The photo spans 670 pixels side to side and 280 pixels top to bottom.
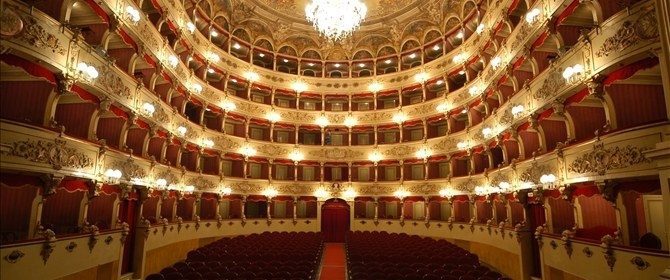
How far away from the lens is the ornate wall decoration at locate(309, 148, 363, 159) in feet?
98.8

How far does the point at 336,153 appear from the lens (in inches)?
1190

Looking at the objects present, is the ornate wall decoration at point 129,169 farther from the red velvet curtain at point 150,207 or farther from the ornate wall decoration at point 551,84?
the ornate wall decoration at point 551,84

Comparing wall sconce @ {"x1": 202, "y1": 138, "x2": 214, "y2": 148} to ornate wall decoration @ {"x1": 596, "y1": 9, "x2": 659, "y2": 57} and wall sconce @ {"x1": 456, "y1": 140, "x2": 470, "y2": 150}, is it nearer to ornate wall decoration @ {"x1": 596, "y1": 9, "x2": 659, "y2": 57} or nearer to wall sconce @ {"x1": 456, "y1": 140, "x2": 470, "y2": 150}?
wall sconce @ {"x1": 456, "y1": 140, "x2": 470, "y2": 150}

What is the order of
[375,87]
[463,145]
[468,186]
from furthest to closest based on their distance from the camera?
[375,87] → [463,145] → [468,186]

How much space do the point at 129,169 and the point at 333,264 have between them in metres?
10.1

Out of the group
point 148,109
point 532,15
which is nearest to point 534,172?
point 532,15

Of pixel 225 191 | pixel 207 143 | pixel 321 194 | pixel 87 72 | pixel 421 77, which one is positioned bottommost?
pixel 321 194

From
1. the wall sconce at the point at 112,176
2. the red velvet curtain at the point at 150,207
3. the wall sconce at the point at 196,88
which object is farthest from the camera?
the wall sconce at the point at 196,88

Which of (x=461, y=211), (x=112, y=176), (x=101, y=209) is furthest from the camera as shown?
(x=461, y=211)

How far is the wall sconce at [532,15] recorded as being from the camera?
1363 centimetres

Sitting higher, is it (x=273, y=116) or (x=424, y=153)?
(x=273, y=116)

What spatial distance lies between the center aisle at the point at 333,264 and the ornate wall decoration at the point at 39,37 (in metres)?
11.4

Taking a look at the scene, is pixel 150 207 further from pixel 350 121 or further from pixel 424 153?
pixel 424 153

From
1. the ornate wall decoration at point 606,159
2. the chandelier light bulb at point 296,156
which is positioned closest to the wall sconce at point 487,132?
the ornate wall decoration at point 606,159
